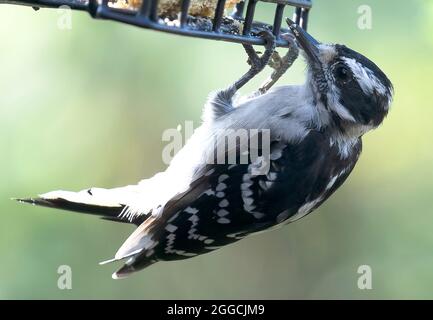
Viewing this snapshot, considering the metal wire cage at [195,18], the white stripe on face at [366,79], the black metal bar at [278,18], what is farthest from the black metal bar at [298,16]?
the white stripe on face at [366,79]

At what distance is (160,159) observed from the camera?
551 centimetres

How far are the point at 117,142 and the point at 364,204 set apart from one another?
5.69ft

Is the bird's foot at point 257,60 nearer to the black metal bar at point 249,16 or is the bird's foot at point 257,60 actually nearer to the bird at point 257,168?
the bird at point 257,168

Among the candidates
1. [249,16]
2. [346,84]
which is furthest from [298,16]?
[249,16]

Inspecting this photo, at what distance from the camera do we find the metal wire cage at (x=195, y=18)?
262 cm

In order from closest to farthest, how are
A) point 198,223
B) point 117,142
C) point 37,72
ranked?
point 198,223, point 37,72, point 117,142

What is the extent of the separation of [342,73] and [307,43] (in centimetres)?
21

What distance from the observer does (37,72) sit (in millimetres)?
4996

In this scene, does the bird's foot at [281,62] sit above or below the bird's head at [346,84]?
above

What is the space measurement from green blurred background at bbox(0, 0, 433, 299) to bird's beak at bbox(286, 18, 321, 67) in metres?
0.78

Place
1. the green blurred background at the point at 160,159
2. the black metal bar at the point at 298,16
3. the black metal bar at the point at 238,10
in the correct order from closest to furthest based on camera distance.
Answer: the black metal bar at the point at 298,16
the black metal bar at the point at 238,10
the green blurred background at the point at 160,159

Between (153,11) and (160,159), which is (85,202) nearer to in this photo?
(153,11)
